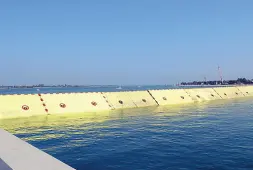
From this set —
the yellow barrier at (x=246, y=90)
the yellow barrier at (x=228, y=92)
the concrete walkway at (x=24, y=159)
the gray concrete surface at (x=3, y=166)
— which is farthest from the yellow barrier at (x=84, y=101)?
the gray concrete surface at (x=3, y=166)

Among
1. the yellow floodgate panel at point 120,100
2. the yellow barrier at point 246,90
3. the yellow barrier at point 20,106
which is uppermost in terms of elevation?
the yellow barrier at point 246,90

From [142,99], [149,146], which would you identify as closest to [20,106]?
[142,99]

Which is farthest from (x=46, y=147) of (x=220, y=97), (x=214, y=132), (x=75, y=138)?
(x=220, y=97)

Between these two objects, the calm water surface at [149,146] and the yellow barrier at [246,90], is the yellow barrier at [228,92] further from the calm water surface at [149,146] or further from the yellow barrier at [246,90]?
the calm water surface at [149,146]

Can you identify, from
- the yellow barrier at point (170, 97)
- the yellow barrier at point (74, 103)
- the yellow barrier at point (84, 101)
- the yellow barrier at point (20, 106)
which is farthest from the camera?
the yellow barrier at point (170, 97)

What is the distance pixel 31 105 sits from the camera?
41469 mm

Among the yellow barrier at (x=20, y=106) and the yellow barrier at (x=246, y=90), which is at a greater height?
the yellow barrier at (x=246, y=90)

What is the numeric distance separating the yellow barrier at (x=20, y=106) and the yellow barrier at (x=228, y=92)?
52743 mm

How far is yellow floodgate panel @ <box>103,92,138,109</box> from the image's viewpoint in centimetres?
5017

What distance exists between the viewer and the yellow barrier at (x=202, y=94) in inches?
2642

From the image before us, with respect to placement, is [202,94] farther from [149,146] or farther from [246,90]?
[149,146]

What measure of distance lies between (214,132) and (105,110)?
85.8 ft

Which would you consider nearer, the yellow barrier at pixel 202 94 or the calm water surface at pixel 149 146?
the calm water surface at pixel 149 146

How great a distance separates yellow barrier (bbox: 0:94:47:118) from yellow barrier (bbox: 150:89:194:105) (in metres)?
25.5
